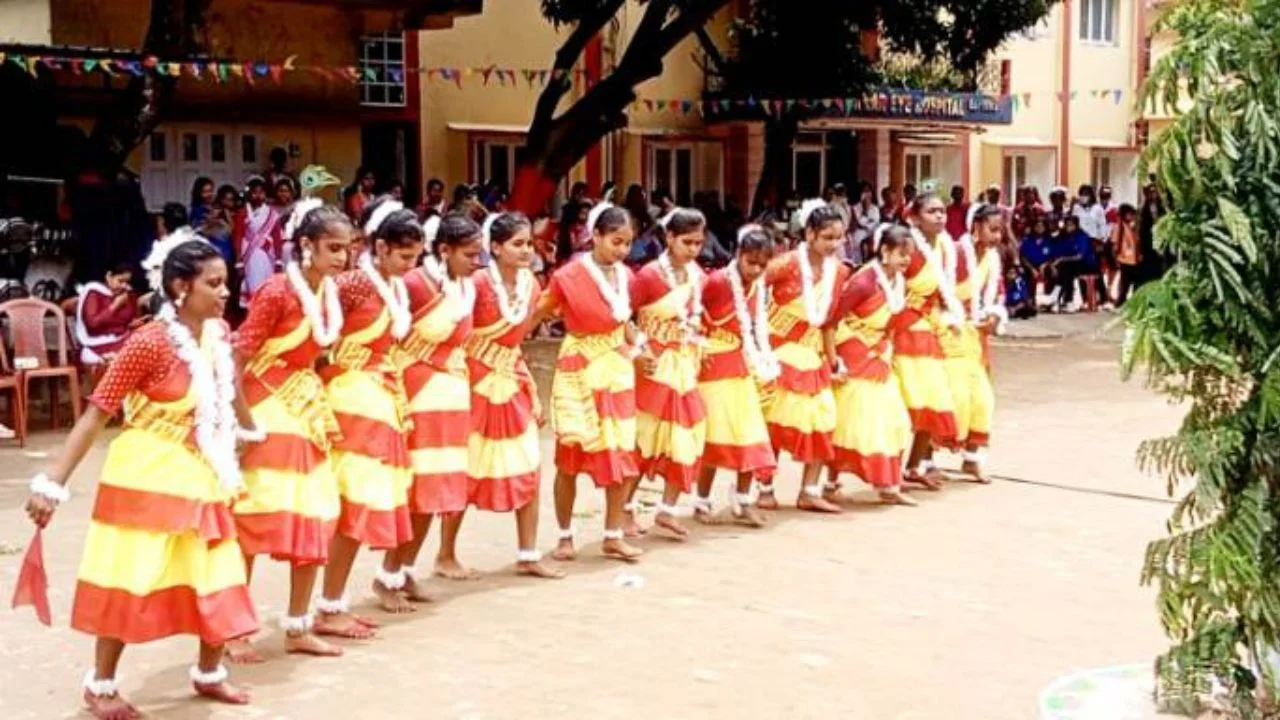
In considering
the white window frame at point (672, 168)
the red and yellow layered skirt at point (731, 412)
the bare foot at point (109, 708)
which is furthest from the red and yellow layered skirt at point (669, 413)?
the white window frame at point (672, 168)

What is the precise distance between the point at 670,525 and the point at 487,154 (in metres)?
14.7

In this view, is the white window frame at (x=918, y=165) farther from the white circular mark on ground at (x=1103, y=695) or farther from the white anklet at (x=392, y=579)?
the white circular mark on ground at (x=1103, y=695)

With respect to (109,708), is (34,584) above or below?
above

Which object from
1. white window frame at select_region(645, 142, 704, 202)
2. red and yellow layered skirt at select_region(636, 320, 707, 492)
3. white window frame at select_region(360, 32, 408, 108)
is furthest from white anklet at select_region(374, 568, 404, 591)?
white window frame at select_region(645, 142, 704, 202)

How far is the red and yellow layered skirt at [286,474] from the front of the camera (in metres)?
5.67

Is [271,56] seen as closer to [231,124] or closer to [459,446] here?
[231,124]

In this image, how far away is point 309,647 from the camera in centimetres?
594

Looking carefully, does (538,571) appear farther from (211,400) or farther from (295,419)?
(211,400)

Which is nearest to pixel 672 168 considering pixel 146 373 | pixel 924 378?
pixel 924 378

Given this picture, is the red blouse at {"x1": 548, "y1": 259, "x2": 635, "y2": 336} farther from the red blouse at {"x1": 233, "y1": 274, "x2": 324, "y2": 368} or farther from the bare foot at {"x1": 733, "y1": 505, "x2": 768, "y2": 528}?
the red blouse at {"x1": 233, "y1": 274, "x2": 324, "y2": 368}

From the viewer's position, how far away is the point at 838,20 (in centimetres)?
2041

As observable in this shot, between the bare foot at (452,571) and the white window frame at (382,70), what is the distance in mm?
13465

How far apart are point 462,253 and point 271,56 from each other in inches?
481

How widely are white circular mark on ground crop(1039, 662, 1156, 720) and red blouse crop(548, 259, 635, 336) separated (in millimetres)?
2694
